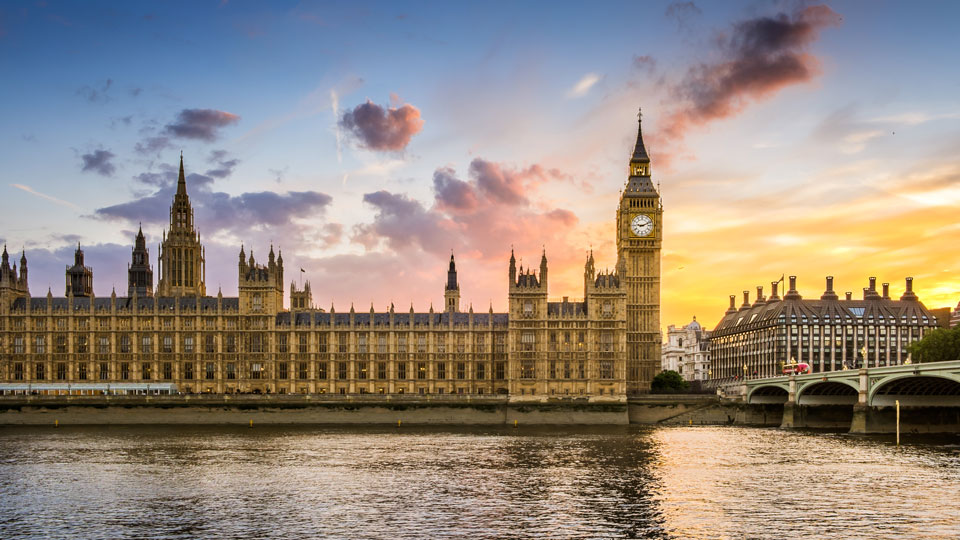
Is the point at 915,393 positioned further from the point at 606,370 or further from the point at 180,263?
the point at 180,263

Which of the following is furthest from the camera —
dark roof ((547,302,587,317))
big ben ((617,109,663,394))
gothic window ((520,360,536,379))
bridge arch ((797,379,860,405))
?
big ben ((617,109,663,394))

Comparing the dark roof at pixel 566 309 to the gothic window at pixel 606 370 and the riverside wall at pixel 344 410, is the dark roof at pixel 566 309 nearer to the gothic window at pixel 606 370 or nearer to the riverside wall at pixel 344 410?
the gothic window at pixel 606 370

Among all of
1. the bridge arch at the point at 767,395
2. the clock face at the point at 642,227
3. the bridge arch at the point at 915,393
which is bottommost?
the bridge arch at the point at 767,395

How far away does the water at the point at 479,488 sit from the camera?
5678cm

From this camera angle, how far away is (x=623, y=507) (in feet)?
208

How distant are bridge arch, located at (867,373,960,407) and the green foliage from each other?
22.2m

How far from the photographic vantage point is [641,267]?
175m

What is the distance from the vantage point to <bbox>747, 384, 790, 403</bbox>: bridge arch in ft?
497

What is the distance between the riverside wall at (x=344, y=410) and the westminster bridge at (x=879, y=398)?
41.3ft

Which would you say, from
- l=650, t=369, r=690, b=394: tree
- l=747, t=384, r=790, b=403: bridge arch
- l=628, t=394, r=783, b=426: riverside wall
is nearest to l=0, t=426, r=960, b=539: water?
l=628, t=394, r=783, b=426: riverside wall

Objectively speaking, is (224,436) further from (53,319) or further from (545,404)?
(53,319)

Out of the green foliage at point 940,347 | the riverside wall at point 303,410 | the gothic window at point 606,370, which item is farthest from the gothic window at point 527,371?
the green foliage at point 940,347

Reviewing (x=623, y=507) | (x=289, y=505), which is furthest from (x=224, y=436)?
(x=623, y=507)

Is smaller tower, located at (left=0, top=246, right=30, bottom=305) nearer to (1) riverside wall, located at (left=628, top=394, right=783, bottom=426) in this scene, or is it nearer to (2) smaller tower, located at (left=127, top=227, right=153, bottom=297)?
(2) smaller tower, located at (left=127, top=227, right=153, bottom=297)
